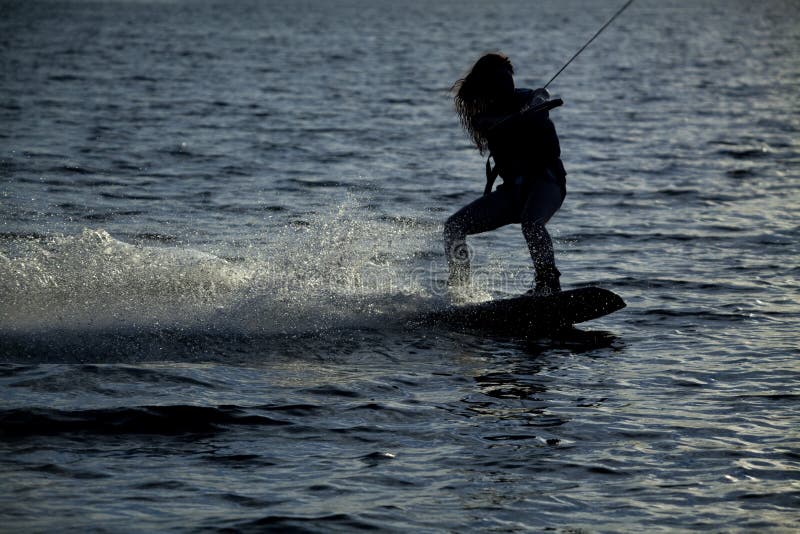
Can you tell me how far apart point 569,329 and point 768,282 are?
3.36 metres

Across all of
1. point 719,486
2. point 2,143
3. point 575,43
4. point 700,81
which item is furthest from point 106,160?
point 575,43

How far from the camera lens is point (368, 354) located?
9820 millimetres

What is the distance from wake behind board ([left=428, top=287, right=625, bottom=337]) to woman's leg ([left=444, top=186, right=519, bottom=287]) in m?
0.47

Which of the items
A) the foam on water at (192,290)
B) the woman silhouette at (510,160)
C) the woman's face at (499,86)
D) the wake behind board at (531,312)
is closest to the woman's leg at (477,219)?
the woman silhouette at (510,160)

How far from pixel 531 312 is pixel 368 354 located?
5.34 ft

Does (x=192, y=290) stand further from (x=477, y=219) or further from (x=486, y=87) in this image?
(x=486, y=87)

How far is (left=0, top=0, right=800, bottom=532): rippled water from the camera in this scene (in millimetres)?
6801

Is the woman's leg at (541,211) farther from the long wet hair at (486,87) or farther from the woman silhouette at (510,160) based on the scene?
the long wet hair at (486,87)

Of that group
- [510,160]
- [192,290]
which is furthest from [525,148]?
[192,290]

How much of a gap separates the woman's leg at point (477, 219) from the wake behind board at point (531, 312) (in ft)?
1.54

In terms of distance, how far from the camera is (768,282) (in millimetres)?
12930

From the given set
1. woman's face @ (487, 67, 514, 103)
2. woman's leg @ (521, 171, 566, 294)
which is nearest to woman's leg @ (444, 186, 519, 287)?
woman's leg @ (521, 171, 566, 294)

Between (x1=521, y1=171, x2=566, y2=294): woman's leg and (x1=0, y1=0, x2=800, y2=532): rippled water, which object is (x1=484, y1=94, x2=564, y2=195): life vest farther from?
(x1=0, y1=0, x2=800, y2=532): rippled water

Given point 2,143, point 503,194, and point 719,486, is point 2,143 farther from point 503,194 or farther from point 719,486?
point 719,486
